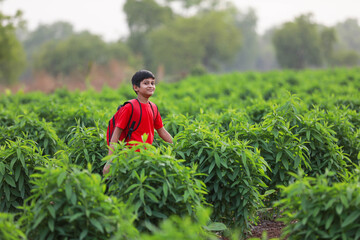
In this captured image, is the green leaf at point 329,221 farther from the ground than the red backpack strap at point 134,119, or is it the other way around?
the red backpack strap at point 134,119

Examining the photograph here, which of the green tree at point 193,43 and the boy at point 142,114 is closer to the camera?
the boy at point 142,114

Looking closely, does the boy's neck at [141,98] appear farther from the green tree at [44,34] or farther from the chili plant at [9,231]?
the green tree at [44,34]

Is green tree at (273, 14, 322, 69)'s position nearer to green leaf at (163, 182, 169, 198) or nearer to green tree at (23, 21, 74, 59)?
green leaf at (163, 182, 169, 198)

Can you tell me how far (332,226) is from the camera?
300cm

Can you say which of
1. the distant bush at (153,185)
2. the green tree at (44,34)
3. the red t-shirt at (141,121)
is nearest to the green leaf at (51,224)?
the distant bush at (153,185)

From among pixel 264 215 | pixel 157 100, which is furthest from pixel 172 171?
pixel 157 100

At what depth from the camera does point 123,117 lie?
392cm

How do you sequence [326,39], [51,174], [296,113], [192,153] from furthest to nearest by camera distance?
[326,39] < [296,113] < [192,153] < [51,174]

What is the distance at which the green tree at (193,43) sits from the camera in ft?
156

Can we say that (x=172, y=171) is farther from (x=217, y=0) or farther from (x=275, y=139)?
(x=217, y=0)

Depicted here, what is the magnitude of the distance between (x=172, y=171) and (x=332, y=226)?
1430 mm

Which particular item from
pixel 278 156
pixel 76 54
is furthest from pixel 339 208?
pixel 76 54

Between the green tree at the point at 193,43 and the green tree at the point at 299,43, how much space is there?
6983 millimetres

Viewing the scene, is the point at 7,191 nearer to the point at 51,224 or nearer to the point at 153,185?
the point at 51,224
